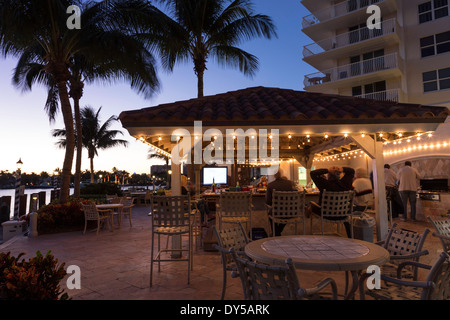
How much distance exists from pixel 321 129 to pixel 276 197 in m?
1.50

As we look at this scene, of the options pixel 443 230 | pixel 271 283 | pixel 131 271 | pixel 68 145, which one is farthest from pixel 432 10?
pixel 271 283

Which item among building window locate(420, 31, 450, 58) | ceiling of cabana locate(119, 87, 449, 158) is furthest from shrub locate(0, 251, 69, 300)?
building window locate(420, 31, 450, 58)

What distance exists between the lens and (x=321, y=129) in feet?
17.1

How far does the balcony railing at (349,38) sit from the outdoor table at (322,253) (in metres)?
18.8

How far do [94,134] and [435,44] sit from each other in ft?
79.6

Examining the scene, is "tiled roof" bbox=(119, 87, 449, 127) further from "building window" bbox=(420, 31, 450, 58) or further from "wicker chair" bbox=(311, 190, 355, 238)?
"building window" bbox=(420, 31, 450, 58)

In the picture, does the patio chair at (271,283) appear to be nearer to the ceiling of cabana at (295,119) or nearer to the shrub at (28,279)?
the shrub at (28,279)

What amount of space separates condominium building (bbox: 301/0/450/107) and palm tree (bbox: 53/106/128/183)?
16.8 m

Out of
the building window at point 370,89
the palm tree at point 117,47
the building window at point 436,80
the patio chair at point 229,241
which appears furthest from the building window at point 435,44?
the patio chair at point 229,241

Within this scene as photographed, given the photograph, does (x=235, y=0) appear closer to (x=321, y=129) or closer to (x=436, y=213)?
(x=321, y=129)

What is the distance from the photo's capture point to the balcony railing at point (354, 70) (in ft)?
57.1

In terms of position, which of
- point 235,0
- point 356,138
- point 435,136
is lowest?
point 356,138
